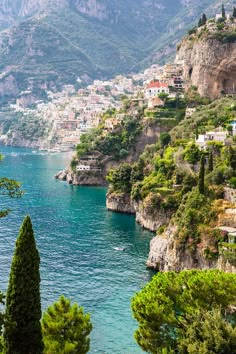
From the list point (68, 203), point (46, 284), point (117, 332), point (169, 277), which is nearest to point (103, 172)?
point (68, 203)

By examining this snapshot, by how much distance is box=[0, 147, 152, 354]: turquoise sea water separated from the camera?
116 ft

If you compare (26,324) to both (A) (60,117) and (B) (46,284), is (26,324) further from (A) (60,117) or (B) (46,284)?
(A) (60,117)

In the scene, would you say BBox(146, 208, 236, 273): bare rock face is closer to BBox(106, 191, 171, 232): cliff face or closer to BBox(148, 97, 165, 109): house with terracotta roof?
BBox(106, 191, 171, 232): cliff face

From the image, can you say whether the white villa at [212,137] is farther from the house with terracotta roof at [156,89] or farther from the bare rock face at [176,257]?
the house with terracotta roof at [156,89]

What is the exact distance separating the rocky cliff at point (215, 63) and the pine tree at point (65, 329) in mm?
71520

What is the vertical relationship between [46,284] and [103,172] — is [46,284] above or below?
below

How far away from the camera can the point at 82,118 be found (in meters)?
182

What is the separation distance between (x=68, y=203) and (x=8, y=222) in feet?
46.6

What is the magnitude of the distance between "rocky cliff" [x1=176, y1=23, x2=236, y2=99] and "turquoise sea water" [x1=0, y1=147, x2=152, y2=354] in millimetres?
26511

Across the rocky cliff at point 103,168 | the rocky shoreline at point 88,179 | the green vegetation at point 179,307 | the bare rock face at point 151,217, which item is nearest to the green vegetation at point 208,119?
the bare rock face at point 151,217

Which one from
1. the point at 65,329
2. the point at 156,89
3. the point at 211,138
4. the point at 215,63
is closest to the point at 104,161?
the point at 156,89

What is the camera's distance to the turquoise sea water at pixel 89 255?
35438 millimetres

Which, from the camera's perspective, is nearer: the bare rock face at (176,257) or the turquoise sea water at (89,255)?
the turquoise sea water at (89,255)

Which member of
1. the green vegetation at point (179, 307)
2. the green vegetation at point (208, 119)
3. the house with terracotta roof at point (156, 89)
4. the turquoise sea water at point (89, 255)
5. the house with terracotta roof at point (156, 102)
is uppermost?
the house with terracotta roof at point (156, 89)
